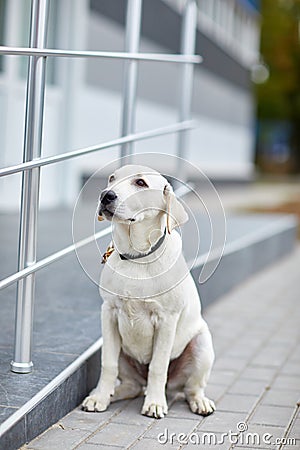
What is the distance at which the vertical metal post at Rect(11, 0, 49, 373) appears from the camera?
366 cm

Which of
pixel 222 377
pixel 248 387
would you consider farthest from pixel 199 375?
pixel 222 377

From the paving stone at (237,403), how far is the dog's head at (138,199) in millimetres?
982

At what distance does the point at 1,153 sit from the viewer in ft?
31.8

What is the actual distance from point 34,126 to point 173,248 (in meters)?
0.78

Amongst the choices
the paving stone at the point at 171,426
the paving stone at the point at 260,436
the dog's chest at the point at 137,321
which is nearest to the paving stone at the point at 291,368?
the paving stone at the point at 260,436

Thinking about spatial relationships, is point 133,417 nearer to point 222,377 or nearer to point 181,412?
point 181,412

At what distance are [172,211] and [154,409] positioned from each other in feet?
2.87

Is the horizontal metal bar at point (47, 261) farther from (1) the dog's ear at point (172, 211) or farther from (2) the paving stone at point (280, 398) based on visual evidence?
(2) the paving stone at point (280, 398)

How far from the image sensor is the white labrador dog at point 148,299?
371cm

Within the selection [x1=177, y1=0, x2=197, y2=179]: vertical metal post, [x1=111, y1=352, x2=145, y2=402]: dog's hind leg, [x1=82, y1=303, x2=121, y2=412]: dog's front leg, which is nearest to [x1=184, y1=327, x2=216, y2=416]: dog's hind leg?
[x1=111, y1=352, x2=145, y2=402]: dog's hind leg

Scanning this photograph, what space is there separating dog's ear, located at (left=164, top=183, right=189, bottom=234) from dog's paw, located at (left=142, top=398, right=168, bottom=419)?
2.52 ft

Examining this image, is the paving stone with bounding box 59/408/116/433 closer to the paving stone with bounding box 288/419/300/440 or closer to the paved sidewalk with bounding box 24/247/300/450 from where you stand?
the paved sidewalk with bounding box 24/247/300/450

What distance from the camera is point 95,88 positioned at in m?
12.4

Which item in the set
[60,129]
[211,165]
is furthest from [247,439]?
[211,165]
